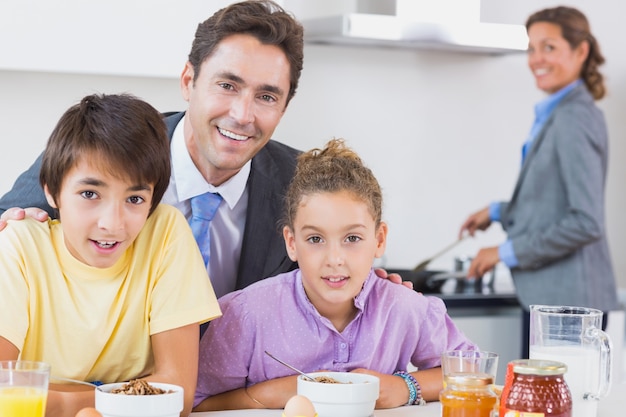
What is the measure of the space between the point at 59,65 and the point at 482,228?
187 centimetres

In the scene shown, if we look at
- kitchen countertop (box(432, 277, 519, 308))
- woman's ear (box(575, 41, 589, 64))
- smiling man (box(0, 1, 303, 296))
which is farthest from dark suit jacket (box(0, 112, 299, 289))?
woman's ear (box(575, 41, 589, 64))

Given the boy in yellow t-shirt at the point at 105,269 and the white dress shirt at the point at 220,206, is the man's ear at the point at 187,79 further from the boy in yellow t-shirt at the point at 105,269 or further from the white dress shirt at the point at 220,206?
the boy in yellow t-shirt at the point at 105,269

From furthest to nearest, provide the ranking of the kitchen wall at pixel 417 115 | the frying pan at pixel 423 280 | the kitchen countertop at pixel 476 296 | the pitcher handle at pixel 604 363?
the frying pan at pixel 423 280 < the kitchen countertop at pixel 476 296 < the kitchen wall at pixel 417 115 < the pitcher handle at pixel 604 363

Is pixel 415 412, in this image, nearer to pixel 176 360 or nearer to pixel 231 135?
pixel 176 360

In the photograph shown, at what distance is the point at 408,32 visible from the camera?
3.59 meters

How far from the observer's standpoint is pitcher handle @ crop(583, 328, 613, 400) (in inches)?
62.8

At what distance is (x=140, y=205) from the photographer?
69.1 inches

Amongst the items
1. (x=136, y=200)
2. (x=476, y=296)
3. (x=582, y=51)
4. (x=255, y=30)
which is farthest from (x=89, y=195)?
(x=582, y=51)

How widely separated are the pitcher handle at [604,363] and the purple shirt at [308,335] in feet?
1.55

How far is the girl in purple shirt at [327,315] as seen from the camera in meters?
1.93

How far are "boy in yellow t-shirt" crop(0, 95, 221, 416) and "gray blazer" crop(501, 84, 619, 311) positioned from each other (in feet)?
7.10

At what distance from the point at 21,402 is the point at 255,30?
47.3 inches

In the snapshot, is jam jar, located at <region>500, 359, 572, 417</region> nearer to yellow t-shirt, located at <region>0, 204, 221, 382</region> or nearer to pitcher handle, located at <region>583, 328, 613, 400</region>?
pitcher handle, located at <region>583, 328, 613, 400</region>

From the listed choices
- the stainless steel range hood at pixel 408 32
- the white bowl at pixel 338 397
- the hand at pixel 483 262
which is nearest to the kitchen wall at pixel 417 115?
the stainless steel range hood at pixel 408 32
